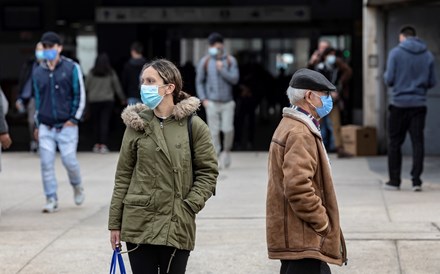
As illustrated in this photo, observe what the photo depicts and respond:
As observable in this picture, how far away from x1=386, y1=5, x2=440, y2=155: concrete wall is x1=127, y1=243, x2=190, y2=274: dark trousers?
9.94 metres

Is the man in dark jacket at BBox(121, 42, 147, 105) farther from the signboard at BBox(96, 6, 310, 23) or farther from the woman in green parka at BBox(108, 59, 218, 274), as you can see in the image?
the woman in green parka at BBox(108, 59, 218, 274)

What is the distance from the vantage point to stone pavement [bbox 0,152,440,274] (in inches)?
269

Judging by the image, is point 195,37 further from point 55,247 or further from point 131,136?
point 131,136

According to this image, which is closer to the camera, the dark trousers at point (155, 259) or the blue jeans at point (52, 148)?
the dark trousers at point (155, 259)

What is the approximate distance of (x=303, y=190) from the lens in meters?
4.40

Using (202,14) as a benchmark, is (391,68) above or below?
below

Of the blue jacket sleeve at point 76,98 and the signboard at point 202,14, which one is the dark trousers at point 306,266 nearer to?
the blue jacket sleeve at point 76,98

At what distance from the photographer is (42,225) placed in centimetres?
862

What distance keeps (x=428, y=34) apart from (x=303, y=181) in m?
10.0

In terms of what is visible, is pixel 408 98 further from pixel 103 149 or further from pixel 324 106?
pixel 103 149

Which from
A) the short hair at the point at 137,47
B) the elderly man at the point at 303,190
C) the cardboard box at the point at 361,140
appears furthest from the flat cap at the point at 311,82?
the short hair at the point at 137,47

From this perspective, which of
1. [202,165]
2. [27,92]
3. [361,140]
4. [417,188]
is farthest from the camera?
[361,140]

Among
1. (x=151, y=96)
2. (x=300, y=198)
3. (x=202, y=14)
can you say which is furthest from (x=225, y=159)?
(x=300, y=198)

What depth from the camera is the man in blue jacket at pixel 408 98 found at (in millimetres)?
10070
